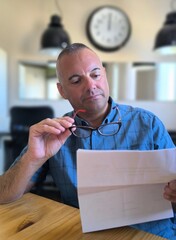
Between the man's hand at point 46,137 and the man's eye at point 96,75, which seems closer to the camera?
the man's hand at point 46,137

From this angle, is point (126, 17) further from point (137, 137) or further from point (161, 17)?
point (137, 137)

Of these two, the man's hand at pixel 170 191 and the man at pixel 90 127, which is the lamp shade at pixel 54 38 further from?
the man's hand at pixel 170 191

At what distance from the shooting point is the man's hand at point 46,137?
72cm

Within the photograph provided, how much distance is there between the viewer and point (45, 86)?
2867 millimetres

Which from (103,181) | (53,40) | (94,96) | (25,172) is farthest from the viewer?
(53,40)

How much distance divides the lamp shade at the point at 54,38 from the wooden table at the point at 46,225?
2050 millimetres

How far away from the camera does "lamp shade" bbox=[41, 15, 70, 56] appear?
99.5 inches

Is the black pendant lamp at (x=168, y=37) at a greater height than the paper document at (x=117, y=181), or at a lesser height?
greater

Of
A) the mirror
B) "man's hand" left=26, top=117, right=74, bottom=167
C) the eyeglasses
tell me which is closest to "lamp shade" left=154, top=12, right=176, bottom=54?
the mirror

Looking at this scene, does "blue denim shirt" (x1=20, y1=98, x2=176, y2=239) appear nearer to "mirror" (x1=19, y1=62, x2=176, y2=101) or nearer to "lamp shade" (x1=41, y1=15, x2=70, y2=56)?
"lamp shade" (x1=41, y1=15, x2=70, y2=56)

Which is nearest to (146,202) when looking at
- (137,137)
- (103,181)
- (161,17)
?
(103,181)

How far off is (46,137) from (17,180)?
0.59ft

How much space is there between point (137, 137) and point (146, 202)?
0.32 m

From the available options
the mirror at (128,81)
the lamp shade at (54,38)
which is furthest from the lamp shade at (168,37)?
the lamp shade at (54,38)
